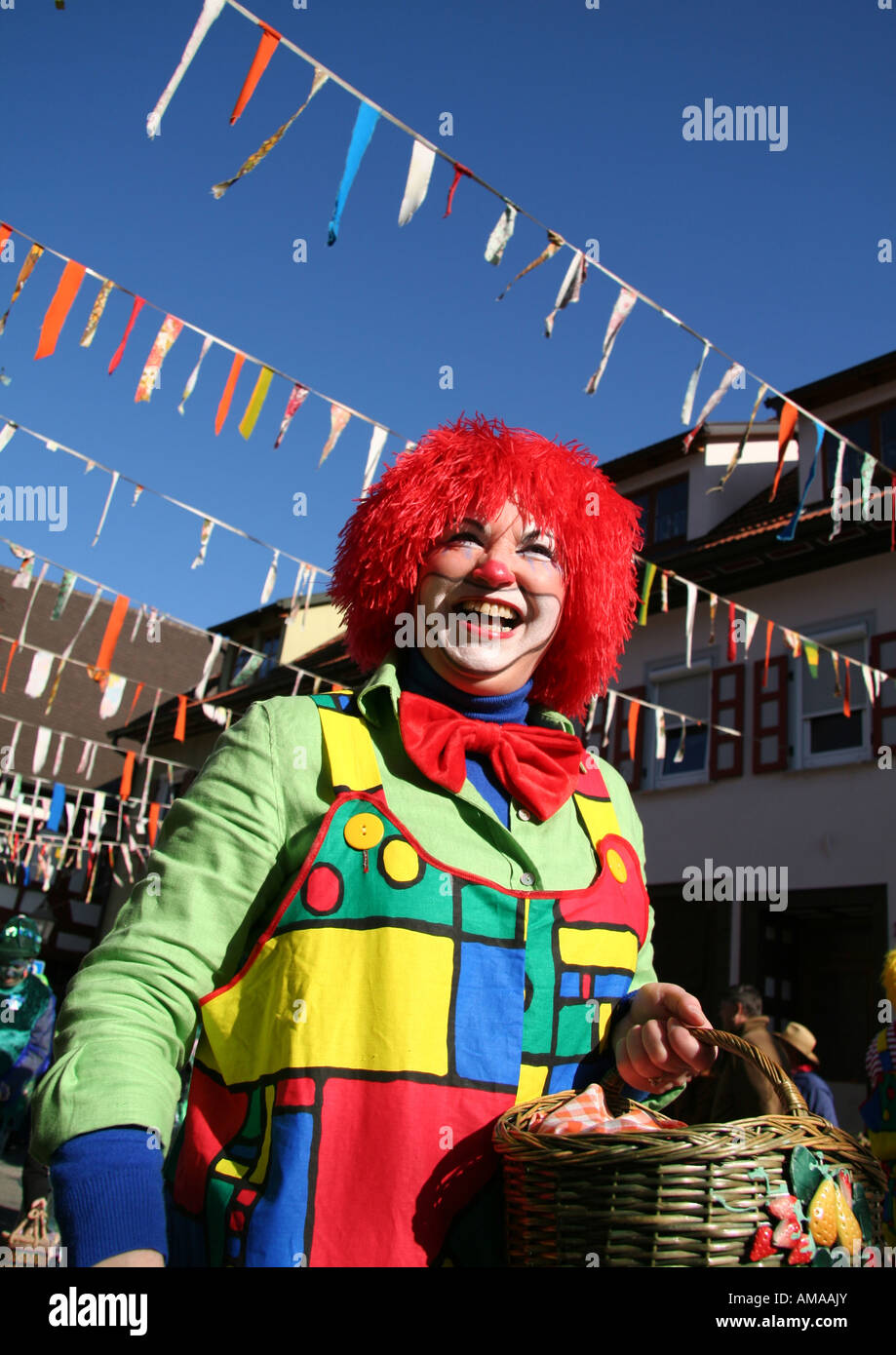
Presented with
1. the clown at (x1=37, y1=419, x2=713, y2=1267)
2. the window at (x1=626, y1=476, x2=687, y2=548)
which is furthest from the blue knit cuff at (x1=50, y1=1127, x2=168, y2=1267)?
the window at (x1=626, y1=476, x2=687, y2=548)

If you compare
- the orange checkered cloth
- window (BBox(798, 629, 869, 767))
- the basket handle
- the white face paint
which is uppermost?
window (BBox(798, 629, 869, 767))

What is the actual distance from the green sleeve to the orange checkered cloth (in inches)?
18.3

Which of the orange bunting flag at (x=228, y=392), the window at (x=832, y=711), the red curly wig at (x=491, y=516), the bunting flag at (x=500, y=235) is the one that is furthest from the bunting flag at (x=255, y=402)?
the window at (x=832, y=711)

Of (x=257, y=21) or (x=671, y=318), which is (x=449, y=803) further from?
(x=671, y=318)

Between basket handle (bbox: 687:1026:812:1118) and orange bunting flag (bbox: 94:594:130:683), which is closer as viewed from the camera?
basket handle (bbox: 687:1026:812:1118)

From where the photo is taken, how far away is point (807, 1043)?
6.84 m

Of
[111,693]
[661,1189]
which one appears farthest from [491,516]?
[111,693]

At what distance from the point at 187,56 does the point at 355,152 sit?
59 centimetres

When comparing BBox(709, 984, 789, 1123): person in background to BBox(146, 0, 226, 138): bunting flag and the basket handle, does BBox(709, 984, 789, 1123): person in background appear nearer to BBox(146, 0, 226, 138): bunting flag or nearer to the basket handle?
the basket handle

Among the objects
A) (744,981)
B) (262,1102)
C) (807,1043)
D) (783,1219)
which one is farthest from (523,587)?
(744,981)

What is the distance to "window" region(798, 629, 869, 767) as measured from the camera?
1090cm

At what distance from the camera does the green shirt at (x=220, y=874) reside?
1298 millimetres
